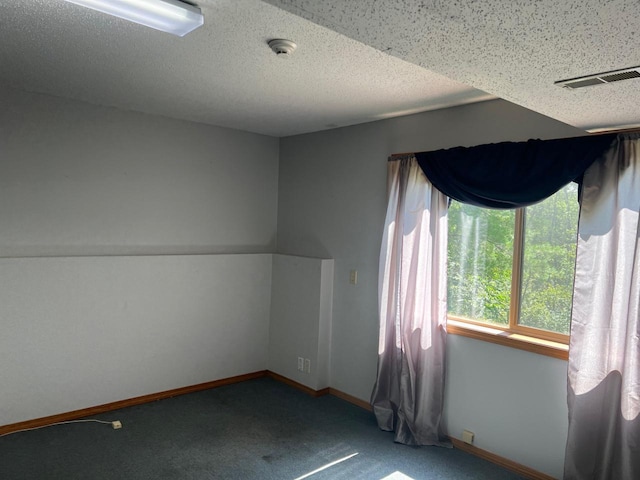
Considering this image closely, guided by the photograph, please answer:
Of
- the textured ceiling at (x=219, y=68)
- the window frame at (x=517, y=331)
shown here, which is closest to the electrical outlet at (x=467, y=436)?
the window frame at (x=517, y=331)

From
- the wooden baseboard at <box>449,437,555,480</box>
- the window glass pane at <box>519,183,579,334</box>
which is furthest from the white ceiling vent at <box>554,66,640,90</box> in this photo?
the wooden baseboard at <box>449,437,555,480</box>

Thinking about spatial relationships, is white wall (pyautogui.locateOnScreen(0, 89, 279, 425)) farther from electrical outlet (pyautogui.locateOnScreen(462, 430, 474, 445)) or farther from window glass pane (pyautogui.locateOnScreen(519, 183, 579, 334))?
window glass pane (pyautogui.locateOnScreen(519, 183, 579, 334))

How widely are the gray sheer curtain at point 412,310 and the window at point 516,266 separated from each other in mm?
162

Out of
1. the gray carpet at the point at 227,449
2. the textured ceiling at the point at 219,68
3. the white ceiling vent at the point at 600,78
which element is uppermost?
the textured ceiling at the point at 219,68

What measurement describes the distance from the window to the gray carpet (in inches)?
38.4

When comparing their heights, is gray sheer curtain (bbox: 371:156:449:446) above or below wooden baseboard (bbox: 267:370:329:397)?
above

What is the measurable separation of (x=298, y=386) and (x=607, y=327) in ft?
8.85

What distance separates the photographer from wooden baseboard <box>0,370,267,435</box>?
11.0 ft

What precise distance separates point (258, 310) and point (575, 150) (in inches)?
123

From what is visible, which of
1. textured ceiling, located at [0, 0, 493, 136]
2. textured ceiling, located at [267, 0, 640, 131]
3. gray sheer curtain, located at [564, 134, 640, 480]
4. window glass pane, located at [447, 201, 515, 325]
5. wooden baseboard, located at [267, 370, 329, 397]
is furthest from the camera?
wooden baseboard, located at [267, 370, 329, 397]

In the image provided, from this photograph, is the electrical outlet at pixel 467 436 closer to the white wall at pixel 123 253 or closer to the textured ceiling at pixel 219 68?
the white wall at pixel 123 253

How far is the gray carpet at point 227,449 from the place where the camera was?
2.89m

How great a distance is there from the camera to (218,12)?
6.52ft

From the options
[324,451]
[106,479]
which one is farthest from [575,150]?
[106,479]
